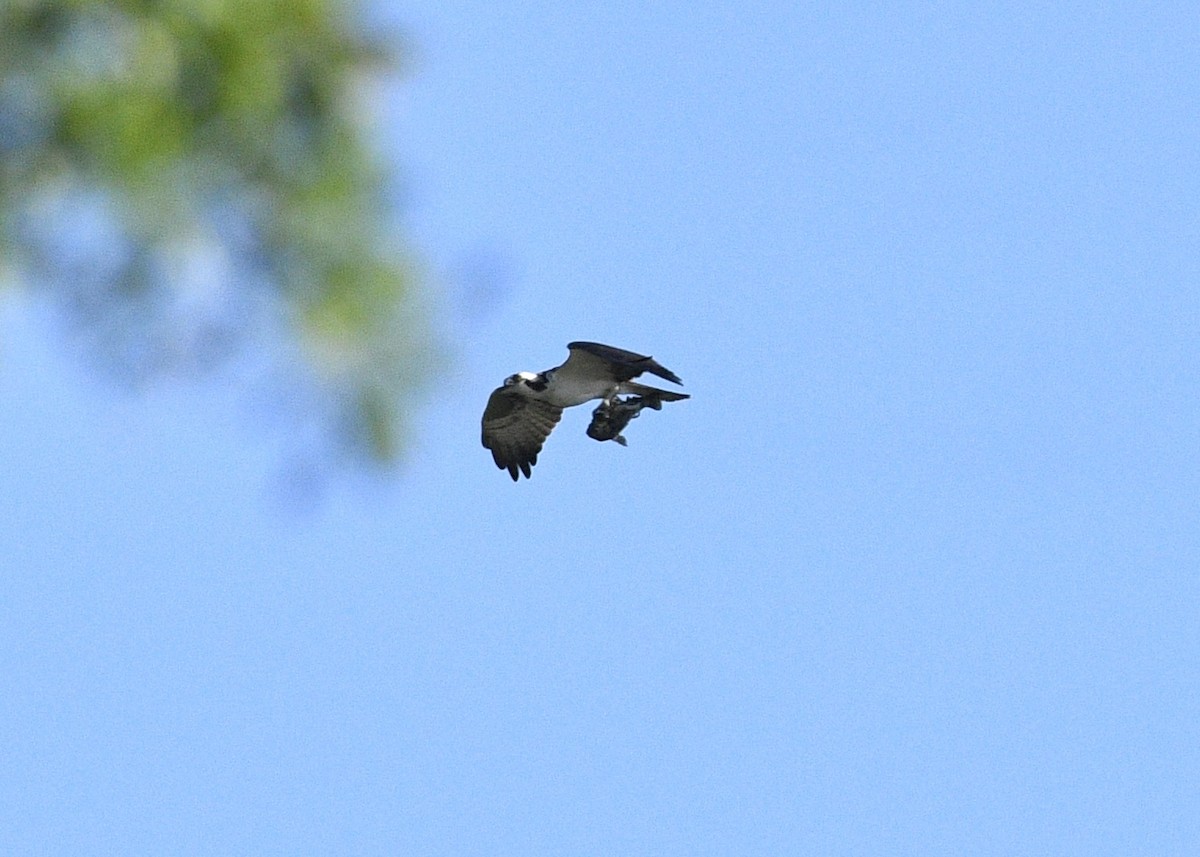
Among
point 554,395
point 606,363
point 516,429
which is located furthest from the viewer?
point 516,429

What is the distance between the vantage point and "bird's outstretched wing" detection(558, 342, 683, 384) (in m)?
11.5

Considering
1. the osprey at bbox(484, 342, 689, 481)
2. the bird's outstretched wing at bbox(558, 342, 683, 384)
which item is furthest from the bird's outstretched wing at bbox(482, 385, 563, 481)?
the bird's outstretched wing at bbox(558, 342, 683, 384)

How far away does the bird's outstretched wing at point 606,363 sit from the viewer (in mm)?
11509

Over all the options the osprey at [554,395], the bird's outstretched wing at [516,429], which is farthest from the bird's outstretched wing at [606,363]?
the bird's outstretched wing at [516,429]

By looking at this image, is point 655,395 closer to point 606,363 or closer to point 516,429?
point 606,363

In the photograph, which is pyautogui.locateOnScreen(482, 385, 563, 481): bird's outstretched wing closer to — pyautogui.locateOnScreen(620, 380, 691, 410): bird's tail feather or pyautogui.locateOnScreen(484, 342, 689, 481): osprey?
pyautogui.locateOnScreen(484, 342, 689, 481): osprey

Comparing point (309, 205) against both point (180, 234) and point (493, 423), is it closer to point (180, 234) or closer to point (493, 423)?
point (180, 234)

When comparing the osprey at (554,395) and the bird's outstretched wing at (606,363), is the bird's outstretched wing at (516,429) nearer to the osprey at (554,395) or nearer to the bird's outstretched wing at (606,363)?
the osprey at (554,395)

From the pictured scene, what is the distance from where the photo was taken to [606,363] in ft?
40.3

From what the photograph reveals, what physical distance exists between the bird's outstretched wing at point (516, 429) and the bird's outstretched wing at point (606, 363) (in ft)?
3.08

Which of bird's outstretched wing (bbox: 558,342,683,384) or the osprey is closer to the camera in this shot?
bird's outstretched wing (bbox: 558,342,683,384)

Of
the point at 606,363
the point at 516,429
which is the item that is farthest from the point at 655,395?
the point at 516,429

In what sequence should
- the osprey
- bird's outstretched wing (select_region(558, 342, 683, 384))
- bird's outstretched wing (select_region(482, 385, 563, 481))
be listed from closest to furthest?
bird's outstretched wing (select_region(558, 342, 683, 384)) → the osprey → bird's outstretched wing (select_region(482, 385, 563, 481))

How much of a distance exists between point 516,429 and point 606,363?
1823mm
